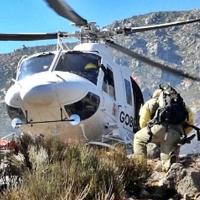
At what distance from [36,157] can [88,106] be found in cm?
487

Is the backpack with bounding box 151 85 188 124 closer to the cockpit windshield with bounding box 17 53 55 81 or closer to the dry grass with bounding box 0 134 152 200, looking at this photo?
the dry grass with bounding box 0 134 152 200

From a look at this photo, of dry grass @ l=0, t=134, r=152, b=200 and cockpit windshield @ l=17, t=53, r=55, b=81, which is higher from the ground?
cockpit windshield @ l=17, t=53, r=55, b=81

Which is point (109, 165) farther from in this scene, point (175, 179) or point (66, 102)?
point (66, 102)

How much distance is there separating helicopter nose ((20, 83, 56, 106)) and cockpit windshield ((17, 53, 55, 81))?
1341 millimetres

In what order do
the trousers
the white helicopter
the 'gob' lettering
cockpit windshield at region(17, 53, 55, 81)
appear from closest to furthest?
the trousers
the white helicopter
cockpit windshield at region(17, 53, 55, 81)
the 'gob' lettering

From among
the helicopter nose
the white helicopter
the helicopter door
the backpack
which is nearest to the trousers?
the backpack

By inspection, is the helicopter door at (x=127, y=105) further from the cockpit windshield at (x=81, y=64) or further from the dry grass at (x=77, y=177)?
the dry grass at (x=77, y=177)

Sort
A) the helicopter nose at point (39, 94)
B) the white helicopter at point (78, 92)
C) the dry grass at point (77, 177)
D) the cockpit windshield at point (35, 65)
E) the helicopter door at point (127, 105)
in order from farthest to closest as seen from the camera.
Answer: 1. the helicopter door at point (127, 105)
2. the cockpit windshield at point (35, 65)
3. the white helicopter at point (78, 92)
4. the helicopter nose at point (39, 94)
5. the dry grass at point (77, 177)

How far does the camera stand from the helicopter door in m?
12.7

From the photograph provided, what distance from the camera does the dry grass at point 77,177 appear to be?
4207 millimetres

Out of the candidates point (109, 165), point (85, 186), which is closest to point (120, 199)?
point (85, 186)

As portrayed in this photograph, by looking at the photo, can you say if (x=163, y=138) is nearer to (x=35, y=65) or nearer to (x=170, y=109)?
(x=170, y=109)

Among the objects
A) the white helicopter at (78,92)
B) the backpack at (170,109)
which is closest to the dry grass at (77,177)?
the backpack at (170,109)

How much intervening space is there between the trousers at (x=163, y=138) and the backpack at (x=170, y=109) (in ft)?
0.37
